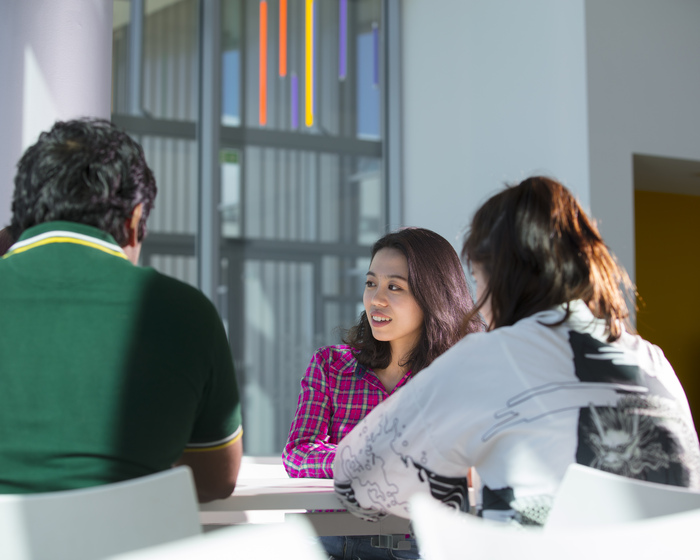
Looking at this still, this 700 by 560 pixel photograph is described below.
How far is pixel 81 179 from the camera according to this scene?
4.42 feet

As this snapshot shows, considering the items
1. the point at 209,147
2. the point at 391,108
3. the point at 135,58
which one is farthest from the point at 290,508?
the point at 391,108

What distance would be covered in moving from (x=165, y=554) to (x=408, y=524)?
0.88 m

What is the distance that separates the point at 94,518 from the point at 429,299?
1.71 meters

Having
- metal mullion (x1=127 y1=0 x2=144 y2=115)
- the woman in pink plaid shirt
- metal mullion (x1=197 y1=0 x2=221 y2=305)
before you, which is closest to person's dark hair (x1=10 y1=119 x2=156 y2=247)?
the woman in pink plaid shirt

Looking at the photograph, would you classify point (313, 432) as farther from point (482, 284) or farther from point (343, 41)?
point (343, 41)

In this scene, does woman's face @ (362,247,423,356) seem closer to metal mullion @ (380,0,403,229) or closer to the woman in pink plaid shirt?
the woman in pink plaid shirt

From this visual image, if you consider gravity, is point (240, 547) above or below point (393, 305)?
below

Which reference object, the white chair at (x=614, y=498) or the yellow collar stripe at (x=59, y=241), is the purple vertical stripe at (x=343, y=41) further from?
the white chair at (x=614, y=498)

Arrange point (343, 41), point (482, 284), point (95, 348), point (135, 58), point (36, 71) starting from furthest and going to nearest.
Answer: point (343, 41)
point (135, 58)
point (36, 71)
point (482, 284)
point (95, 348)

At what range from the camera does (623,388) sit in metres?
1.28

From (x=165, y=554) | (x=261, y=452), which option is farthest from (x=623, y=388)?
(x=261, y=452)

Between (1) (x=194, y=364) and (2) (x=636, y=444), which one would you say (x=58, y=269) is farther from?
(2) (x=636, y=444)

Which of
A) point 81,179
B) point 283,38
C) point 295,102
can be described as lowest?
point 81,179

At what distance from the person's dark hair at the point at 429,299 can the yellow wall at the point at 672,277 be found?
3.24 metres
